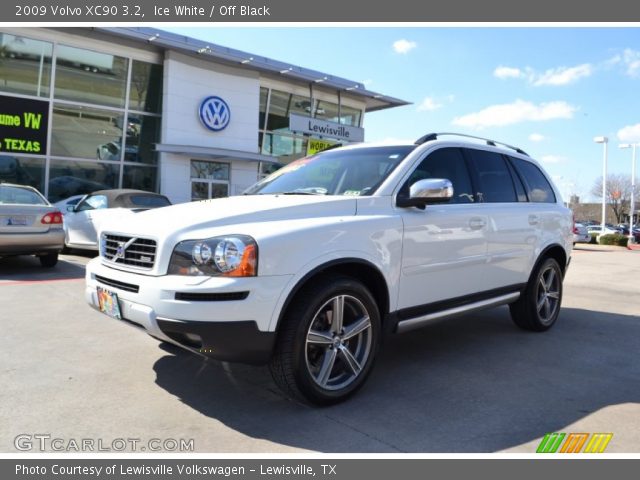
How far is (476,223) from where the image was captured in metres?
4.48

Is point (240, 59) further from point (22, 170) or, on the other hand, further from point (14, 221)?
point (14, 221)

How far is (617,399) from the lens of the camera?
11.9 ft

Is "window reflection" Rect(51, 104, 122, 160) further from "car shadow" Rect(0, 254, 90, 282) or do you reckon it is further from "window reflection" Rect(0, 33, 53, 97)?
"car shadow" Rect(0, 254, 90, 282)

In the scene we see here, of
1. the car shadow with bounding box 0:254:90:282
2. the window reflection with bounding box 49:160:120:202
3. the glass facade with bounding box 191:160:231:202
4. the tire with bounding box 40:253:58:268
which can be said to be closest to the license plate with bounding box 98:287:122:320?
the car shadow with bounding box 0:254:90:282

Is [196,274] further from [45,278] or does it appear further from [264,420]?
[45,278]

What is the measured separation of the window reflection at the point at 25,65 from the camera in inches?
595

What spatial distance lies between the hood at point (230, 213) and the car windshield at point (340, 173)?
30cm

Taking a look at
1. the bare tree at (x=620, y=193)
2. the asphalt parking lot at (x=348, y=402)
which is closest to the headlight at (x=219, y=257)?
the asphalt parking lot at (x=348, y=402)

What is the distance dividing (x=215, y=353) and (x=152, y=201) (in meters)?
8.44

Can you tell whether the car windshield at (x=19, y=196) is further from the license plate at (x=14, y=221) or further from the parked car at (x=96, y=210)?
the parked car at (x=96, y=210)

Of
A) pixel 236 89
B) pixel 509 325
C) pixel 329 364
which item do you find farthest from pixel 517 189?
pixel 236 89

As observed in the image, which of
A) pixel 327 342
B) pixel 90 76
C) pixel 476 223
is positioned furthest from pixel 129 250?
pixel 90 76

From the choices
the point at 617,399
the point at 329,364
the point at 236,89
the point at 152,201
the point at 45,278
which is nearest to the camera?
the point at 329,364
